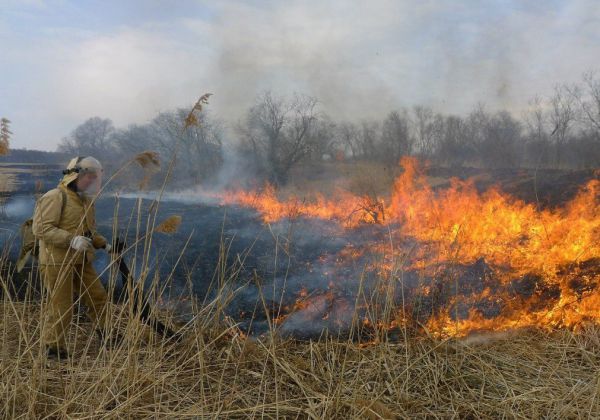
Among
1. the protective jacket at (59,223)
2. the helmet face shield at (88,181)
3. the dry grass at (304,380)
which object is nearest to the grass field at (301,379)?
the dry grass at (304,380)

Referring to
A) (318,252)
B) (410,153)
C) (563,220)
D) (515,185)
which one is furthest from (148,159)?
(410,153)

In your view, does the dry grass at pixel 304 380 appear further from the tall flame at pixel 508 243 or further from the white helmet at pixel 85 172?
the white helmet at pixel 85 172

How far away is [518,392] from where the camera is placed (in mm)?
2924

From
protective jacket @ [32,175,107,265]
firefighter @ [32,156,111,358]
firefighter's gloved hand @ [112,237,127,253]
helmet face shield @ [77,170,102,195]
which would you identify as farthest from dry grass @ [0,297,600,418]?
helmet face shield @ [77,170,102,195]

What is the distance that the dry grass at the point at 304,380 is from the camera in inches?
99.2

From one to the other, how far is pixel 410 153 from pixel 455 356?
13.6m

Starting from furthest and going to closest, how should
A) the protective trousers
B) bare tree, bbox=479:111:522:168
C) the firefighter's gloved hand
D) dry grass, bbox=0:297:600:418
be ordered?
bare tree, bbox=479:111:522:168, the protective trousers, the firefighter's gloved hand, dry grass, bbox=0:297:600:418

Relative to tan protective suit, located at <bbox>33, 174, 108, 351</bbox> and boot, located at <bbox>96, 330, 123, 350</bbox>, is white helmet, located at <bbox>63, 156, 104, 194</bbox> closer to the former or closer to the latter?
tan protective suit, located at <bbox>33, 174, 108, 351</bbox>

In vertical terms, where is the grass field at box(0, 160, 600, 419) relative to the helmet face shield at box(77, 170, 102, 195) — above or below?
below

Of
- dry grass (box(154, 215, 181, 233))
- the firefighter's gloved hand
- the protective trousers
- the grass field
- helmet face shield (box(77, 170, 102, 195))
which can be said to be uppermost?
helmet face shield (box(77, 170, 102, 195))

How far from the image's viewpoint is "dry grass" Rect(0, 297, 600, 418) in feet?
8.27

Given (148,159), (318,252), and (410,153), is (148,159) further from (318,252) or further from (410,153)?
(410,153)

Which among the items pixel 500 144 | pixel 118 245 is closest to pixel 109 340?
pixel 118 245

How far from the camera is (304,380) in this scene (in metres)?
3.01
